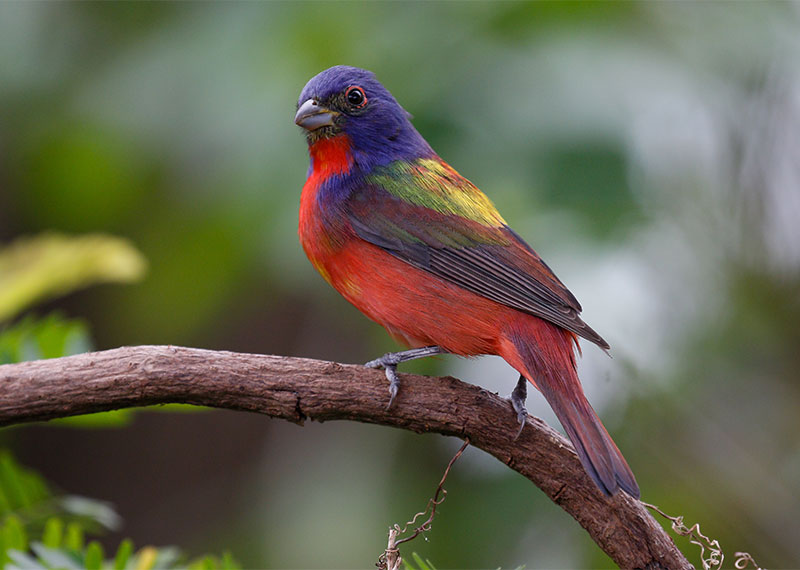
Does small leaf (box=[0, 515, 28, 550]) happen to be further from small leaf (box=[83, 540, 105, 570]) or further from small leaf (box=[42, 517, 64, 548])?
small leaf (box=[83, 540, 105, 570])

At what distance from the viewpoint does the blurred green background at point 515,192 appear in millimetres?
3725

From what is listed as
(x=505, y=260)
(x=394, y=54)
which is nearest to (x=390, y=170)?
(x=505, y=260)

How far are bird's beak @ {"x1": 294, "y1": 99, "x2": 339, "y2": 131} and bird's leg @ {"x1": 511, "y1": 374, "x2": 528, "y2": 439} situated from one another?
3.59 feet

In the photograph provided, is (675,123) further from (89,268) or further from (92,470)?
(92,470)

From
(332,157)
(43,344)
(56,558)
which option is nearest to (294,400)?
(56,558)

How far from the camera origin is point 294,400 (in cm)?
213

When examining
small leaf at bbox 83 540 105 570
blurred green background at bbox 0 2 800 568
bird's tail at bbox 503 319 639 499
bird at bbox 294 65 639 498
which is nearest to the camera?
bird's tail at bbox 503 319 639 499

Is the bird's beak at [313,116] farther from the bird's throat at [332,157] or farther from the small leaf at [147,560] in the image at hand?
the small leaf at [147,560]

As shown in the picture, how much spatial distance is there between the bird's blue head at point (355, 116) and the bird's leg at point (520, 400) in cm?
93

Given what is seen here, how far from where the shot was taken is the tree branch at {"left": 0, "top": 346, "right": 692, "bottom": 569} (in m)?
2.11

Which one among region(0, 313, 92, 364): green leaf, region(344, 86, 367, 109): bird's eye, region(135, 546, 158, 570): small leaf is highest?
region(344, 86, 367, 109): bird's eye

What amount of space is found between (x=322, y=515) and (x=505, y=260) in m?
1.92

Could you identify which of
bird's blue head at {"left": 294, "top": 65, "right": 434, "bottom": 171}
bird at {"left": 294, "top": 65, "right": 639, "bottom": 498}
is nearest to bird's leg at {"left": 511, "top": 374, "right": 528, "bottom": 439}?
bird at {"left": 294, "top": 65, "right": 639, "bottom": 498}

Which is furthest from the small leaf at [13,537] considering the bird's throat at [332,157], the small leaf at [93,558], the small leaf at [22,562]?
the bird's throat at [332,157]
